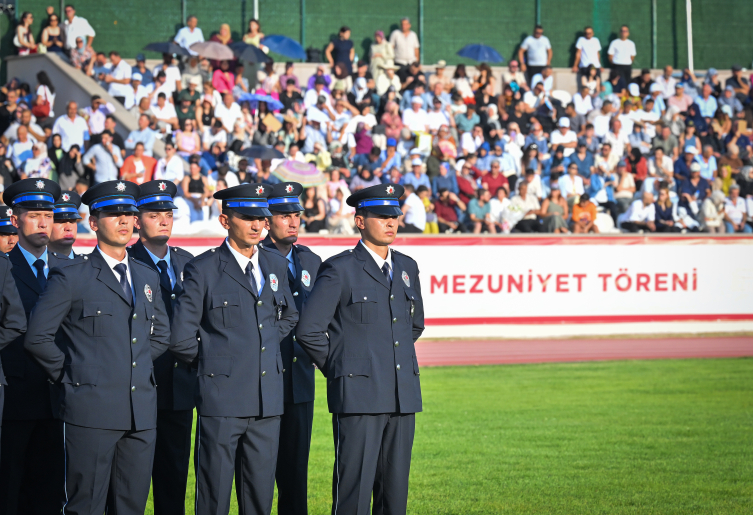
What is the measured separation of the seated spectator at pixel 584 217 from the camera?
779 inches

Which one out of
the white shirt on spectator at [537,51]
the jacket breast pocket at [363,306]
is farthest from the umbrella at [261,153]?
the jacket breast pocket at [363,306]

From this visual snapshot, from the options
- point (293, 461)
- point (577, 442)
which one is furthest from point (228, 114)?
point (293, 461)

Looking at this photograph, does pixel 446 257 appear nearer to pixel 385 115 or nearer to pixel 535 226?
pixel 535 226

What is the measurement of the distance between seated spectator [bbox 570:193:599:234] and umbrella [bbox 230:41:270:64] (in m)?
8.19

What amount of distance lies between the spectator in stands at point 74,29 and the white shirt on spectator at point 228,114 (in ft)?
14.2

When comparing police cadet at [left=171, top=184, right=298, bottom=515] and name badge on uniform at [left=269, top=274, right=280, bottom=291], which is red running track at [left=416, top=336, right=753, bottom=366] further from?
police cadet at [left=171, top=184, right=298, bottom=515]

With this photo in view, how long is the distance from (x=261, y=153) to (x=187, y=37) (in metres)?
5.72

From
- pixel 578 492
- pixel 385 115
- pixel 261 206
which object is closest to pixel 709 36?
pixel 385 115

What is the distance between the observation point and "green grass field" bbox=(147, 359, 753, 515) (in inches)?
315

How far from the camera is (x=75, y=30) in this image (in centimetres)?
2333

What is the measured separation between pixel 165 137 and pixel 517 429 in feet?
Result: 39.3

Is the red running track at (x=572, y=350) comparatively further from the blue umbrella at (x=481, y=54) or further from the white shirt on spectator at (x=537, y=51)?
the white shirt on spectator at (x=537, y=51)

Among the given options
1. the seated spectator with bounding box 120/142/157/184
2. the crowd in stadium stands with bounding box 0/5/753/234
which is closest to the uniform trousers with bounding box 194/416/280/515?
the crowd in stadium stands with bounding box 0/5/753/234

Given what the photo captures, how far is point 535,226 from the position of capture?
1902 centimetres
